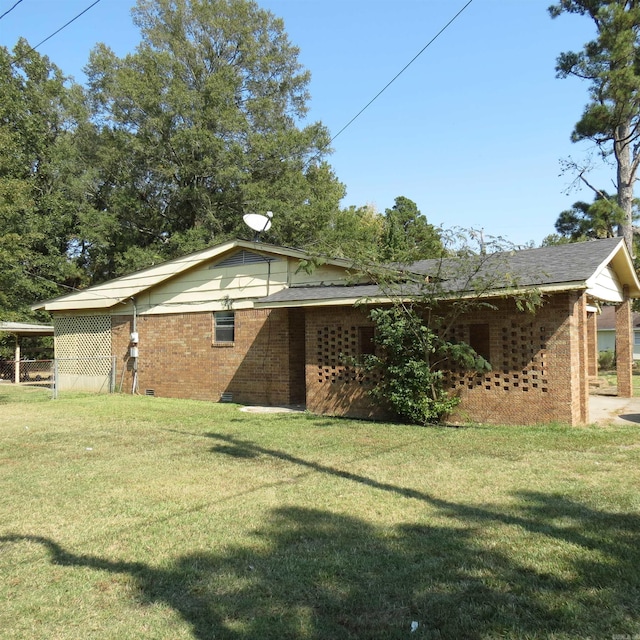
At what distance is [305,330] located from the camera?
42.2 ft

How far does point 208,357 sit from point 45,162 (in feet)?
74.0

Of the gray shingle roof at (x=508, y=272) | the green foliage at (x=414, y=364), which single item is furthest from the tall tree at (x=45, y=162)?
the green foliage at (x=414, y=364)

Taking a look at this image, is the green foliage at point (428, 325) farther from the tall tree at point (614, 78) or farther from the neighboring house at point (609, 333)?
the neighboring house at point (609, 333)

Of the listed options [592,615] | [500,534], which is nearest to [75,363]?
[500,534]

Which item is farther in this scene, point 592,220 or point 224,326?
point 592,220

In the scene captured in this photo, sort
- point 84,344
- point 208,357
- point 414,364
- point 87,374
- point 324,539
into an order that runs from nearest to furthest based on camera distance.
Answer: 1. point 324,539
2. point 414,364
3. point 208,357
4. point 87,374
5. point 84,344

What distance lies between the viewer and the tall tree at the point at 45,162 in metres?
29.2

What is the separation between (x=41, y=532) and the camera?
→ 4.85m

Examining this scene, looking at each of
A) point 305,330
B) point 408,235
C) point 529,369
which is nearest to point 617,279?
point 529,369

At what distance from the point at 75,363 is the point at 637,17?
22931 mm

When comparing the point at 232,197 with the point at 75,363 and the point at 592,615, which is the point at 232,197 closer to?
the point at 75,363

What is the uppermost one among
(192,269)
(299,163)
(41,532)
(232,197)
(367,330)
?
(299,163)

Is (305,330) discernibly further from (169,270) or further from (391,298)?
(169,270)

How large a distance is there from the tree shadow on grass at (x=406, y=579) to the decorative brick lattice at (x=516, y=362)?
480 centimetres
